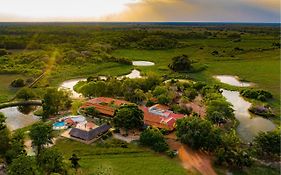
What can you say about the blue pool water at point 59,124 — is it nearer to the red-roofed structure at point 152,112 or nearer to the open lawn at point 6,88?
the red-roofed structure at point 152,112

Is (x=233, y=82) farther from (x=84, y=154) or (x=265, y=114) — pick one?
(x=84, y=154)

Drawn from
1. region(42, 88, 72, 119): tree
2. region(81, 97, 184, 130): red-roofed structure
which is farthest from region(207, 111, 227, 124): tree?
region(42, 88, 72, 119): tree

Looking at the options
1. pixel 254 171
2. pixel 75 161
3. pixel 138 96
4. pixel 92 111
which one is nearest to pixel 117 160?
pixel 75 161

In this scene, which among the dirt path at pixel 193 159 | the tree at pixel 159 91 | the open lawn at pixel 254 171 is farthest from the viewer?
the tree at pixel 159 91

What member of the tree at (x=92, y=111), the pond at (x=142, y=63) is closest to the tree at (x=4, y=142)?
the tree at (x=92, y=111)

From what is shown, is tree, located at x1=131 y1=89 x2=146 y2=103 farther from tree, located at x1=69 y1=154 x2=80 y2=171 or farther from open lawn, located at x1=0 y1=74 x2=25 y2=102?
open lawn, located at x1=0 y1=74 x2=25 y2=102

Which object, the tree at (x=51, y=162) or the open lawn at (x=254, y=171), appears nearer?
the tree at (x=51, y=162)
